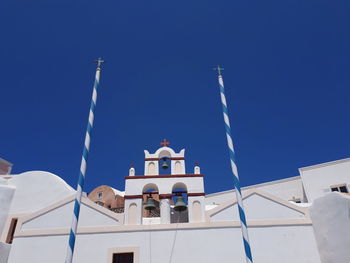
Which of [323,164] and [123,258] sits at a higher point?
[323,164]

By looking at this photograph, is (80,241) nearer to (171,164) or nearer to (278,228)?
(171,164)

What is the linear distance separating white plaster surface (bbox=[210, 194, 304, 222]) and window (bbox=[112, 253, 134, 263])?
3.07 meters

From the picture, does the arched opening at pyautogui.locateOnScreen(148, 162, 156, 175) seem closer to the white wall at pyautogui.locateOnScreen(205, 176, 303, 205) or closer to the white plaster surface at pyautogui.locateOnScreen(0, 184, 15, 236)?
the white plaster surface at pyautogui.locateOnScreen(0, 184, 15, 236)

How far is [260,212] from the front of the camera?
10.7m

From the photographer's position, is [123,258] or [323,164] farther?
[323,164]

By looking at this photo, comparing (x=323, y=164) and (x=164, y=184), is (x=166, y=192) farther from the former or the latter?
(x=323, y=164)

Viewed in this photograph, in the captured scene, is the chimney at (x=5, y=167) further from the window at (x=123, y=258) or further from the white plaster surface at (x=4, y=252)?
the window at (x=123, y=258)

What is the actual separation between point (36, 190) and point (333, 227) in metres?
11.8

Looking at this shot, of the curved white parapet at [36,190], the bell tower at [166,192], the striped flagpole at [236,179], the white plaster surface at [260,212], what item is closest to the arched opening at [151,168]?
the bell tower at [166,192]

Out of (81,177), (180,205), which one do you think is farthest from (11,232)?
(180,205)

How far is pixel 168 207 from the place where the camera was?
10.8 metres

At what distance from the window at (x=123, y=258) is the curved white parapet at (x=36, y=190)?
14.4ft

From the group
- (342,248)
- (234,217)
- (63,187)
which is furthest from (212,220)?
(63,187)

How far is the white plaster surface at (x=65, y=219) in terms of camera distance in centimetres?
1052
